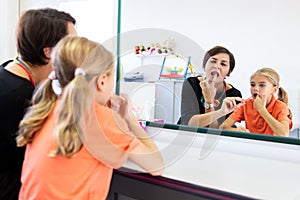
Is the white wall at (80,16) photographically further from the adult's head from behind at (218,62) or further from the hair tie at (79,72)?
the hair tie at (79,72)

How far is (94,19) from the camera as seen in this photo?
183 centimetres

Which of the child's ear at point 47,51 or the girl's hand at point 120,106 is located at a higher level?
the child's ear at point 47,51

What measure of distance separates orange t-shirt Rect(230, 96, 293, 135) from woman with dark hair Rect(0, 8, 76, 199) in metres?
0.72

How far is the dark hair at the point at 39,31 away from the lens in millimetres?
998

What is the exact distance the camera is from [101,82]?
2.86 ft

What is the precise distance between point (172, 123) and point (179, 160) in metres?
0.27

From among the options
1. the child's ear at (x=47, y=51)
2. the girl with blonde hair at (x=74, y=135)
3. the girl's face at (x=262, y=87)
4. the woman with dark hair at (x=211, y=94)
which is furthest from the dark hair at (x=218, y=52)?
the child's ear at (x=47, y=51)

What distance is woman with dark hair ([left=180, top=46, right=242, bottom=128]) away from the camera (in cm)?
118

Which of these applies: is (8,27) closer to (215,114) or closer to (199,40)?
(199,40)

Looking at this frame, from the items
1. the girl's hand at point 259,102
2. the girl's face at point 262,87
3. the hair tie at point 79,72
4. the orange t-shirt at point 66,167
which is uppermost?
the hair tie at point 79,72

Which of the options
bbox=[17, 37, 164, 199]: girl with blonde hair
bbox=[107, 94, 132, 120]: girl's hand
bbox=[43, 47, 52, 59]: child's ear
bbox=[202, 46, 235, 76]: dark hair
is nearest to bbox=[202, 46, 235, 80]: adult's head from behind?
bbox=[202, 46, 235, 76]: dark hair

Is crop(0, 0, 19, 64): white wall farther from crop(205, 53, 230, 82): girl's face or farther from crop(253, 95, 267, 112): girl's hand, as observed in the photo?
crop(253, 95, 267, 112): girl's hand

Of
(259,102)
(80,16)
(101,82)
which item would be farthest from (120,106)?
(80,16)

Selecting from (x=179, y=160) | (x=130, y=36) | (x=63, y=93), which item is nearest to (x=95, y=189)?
(x=63, y=93)
